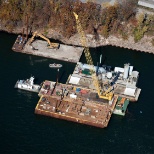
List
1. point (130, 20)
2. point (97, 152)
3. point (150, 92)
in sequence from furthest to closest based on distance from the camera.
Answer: point (130, 20) < point (150, 92) < point (97, 152)

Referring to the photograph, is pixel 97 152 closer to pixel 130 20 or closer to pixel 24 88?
pixel 24 88

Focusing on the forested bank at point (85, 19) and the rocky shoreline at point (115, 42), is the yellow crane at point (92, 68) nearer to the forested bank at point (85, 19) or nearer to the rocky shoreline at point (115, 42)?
the rocky shoreline at point (115, 42)

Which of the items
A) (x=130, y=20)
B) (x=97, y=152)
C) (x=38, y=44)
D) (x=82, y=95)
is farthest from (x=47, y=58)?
(x=97, y=152)

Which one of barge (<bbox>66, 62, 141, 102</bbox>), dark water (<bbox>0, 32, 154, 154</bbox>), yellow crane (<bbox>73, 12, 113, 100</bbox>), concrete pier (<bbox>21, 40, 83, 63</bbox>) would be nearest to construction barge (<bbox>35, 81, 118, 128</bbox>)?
yellow crane (<bbox>73, 12, 113, 100</bbox>)

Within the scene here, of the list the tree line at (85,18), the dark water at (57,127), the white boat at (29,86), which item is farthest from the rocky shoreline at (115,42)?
the white boat at (29,86)

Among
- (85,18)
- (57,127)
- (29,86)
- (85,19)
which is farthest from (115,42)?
(57,127)

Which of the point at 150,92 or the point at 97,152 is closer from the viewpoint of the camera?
the point at 97,152

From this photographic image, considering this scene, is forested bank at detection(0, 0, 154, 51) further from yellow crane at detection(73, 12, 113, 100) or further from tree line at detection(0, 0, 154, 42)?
yellow crane at detection(73, 12, 113, 100)
